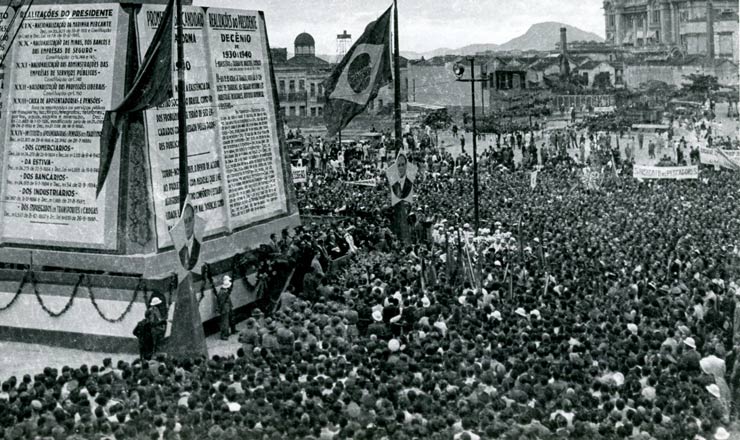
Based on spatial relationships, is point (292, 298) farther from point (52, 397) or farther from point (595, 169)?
point (595, 169)

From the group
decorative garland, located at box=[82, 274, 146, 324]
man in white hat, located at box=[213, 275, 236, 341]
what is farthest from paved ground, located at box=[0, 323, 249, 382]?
decorative garland, located at box=[82, 274, 146, 324]

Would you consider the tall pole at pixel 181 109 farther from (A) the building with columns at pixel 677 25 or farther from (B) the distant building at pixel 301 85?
(A) the building with columns at pixel 677 25

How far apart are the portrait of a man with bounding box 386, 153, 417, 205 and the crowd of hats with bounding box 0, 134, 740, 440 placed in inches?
68.1

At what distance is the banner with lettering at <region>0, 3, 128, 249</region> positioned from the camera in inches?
730

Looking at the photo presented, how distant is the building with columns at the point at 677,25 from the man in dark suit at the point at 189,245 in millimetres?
99280

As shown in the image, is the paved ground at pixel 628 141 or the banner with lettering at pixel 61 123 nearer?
the banner with lettering at pixel 61 123

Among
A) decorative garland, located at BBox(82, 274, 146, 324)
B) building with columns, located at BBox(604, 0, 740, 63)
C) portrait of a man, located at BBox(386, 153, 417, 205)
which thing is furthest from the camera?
building with columns, located at BBox(604, 0, 740, 63)

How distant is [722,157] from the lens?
34.1 meters

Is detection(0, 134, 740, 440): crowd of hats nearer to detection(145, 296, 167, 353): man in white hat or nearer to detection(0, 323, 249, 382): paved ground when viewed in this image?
detection(145, 296, 167, 353): man in white hat

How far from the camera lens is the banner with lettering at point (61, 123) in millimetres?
18531

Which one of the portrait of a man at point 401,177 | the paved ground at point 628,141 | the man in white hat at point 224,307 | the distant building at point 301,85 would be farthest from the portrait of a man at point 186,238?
the distant building at point 301,85

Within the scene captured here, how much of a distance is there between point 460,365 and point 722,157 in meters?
23.3

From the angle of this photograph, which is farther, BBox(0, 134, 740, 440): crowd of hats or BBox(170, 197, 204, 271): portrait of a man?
BBox(170, 197, 204, 271): portrait of a man

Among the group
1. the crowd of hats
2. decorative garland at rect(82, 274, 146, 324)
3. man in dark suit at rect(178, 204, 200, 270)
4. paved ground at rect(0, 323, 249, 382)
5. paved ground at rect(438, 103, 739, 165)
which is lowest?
paved ground at rect(0, 323, 249, 382)
